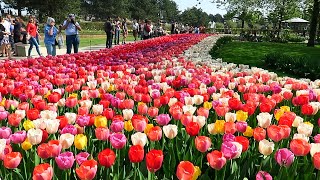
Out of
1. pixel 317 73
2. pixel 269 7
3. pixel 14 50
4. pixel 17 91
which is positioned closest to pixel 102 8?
pixel 269 7

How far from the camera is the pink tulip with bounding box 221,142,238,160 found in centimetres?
222

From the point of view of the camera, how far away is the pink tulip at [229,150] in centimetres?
222

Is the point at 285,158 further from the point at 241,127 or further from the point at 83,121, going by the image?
the point at 83,121

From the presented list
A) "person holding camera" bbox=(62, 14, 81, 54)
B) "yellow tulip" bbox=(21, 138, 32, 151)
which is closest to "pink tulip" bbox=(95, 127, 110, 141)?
"yellow tulip" bbox=(21, 138, 32, 151)

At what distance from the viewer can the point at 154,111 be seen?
321cm

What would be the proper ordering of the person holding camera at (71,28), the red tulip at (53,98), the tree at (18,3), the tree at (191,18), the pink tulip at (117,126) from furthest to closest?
the tree at (191,18)
the tree at (18,3)
the person holding camera at (71,28)
the red tulip at (53,98)
the pink tulip at (117,126)

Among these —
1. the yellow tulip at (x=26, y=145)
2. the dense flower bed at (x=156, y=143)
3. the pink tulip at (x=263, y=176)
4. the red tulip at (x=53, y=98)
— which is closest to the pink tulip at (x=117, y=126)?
the dense flower bed at (x=156, y=143)

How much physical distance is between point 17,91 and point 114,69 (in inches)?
117

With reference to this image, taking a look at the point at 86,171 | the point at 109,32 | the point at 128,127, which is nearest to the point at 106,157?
the point at 86,171

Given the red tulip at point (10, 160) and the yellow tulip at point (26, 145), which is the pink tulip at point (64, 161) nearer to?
the red tulip at point (10, 160)

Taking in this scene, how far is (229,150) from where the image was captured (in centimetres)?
222

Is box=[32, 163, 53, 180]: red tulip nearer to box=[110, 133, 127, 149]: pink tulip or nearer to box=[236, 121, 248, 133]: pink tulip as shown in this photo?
box=[110, 133, 127, 149]: pink tulip

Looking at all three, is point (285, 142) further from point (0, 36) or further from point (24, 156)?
point (0, 36)

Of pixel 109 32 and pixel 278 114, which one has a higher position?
pixel 109 32
